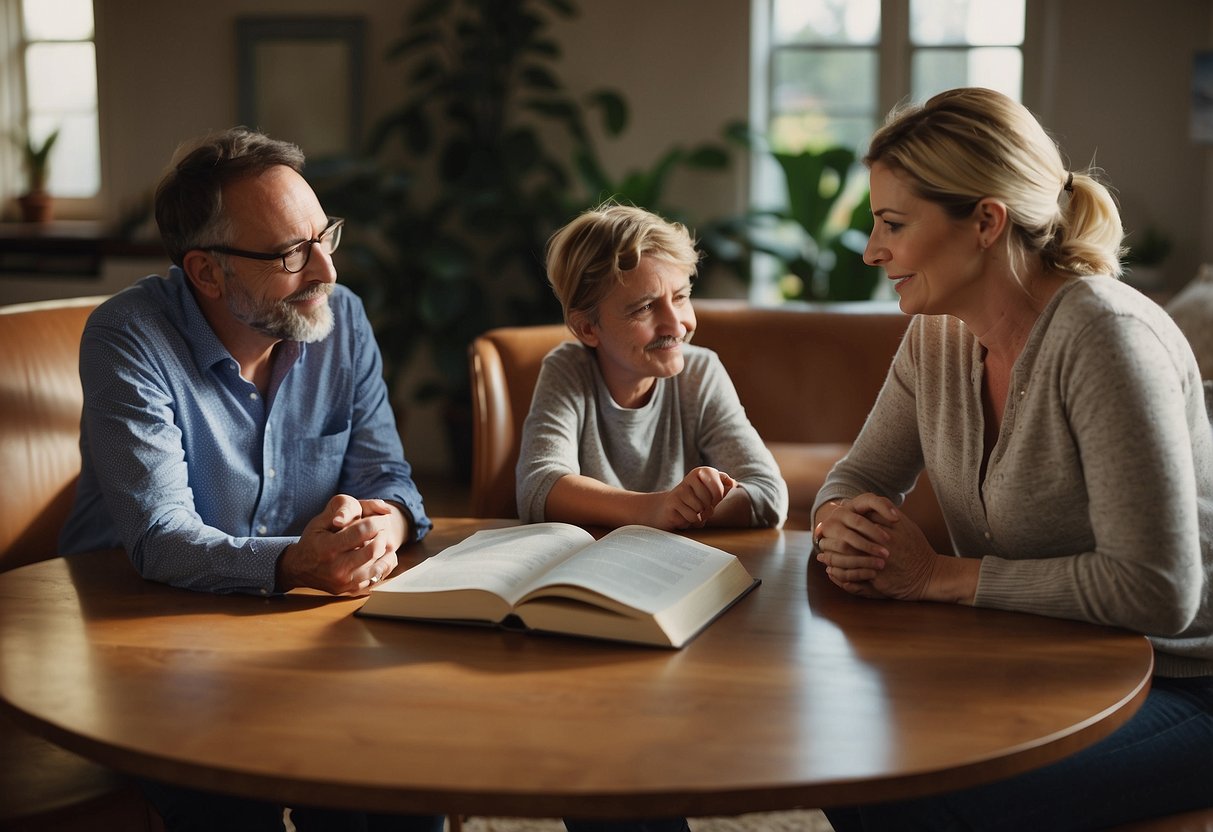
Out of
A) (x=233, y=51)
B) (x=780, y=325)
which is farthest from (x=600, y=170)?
(x=780, y=325)

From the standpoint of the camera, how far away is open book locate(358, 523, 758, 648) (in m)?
1.23

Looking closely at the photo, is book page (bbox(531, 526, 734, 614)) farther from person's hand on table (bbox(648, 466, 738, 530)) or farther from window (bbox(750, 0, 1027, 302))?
window (bbox(750, 0, 1027, 302))

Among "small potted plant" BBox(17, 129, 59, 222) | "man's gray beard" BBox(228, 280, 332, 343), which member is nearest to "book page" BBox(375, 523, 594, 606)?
"man's gray beard" BBox(228, 280, 332, 343)

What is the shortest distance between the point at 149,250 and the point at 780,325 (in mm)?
3589

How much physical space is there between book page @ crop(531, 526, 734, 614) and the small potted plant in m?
4.94

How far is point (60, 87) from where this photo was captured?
5.62 metres

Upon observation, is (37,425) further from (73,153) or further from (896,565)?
(73,153)

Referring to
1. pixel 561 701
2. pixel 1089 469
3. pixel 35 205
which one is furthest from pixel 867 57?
pixel 561 701

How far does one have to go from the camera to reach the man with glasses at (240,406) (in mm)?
1463

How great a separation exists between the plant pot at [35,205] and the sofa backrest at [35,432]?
399 centimetres

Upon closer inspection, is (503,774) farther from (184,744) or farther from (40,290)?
(40,290)

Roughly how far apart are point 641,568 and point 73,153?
5.23 meters

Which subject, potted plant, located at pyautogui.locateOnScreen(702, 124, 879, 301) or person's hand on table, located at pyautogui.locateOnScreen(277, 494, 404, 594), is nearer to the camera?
person's hand on table, located at pyautogui.locateOnScreen(277, 494, 404, 594)

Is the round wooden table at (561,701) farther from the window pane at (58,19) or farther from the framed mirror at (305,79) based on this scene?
the window pane at (58,19)
